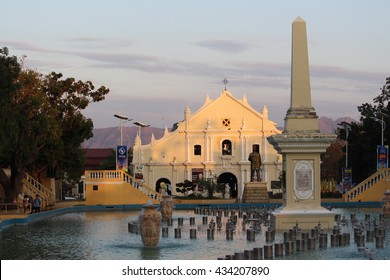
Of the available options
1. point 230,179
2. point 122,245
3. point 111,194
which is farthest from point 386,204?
point 230,179

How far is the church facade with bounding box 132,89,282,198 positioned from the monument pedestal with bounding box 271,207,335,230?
6751cm

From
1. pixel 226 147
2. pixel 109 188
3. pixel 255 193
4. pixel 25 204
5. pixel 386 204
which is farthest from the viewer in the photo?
pixel 226 147

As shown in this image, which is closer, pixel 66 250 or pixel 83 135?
pixel 66 250

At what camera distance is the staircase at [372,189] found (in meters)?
65.2

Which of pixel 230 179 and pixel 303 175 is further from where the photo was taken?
pixel 230 179

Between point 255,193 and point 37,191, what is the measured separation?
16.3 meters

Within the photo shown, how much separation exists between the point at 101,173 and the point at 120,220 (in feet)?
59.8

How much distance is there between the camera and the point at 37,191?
60781 mm

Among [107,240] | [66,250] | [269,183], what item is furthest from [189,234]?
[269,183]

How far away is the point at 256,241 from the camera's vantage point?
109 ft

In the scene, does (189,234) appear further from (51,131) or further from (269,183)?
(269,183)

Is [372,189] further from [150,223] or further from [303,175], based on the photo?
[150,223]

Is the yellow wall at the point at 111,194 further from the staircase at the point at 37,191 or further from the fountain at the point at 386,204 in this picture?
the fountain at the point at 386,204

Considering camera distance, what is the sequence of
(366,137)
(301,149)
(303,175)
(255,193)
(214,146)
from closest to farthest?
(301,149), (303,175), (255,193), (366,137), (214,146)
